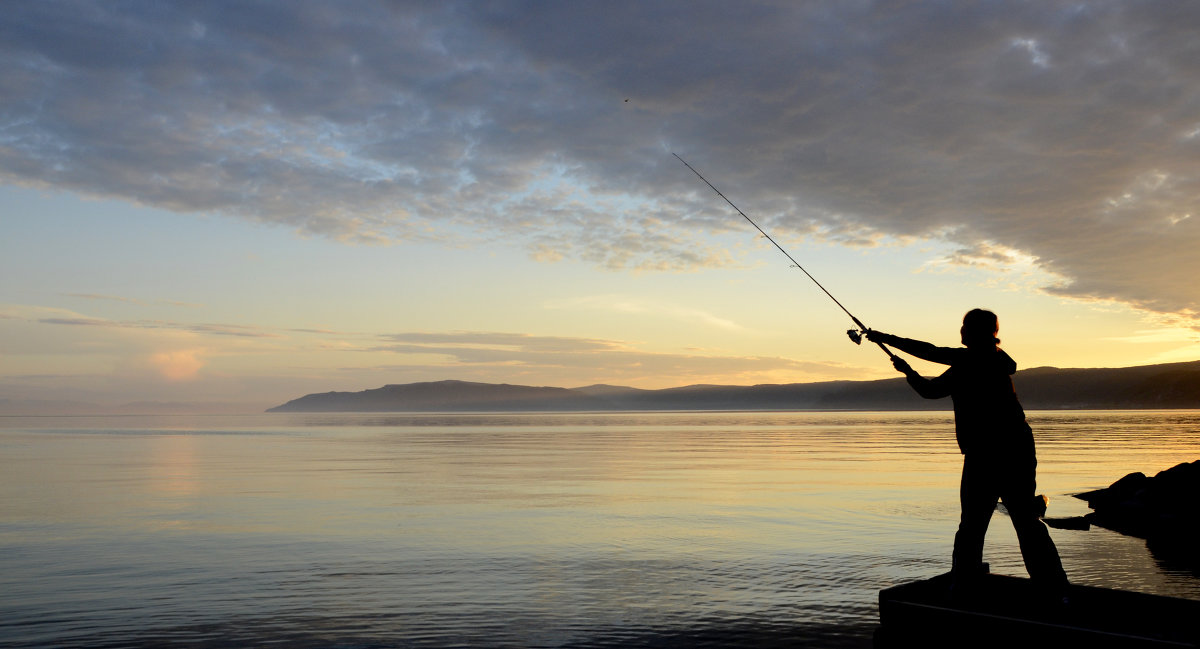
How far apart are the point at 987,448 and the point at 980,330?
114 centimetres

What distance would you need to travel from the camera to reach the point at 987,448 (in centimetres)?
780

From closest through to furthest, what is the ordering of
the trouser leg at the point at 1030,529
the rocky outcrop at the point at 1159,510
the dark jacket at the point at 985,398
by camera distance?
the trouser leg at the point at 1030,529
the dark jacket at the point at 985,398
the rocky outcrop at the point at 1159,510

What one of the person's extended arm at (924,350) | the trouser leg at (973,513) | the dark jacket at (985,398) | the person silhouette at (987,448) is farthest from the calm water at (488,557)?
the person's extended arm at (924,350)

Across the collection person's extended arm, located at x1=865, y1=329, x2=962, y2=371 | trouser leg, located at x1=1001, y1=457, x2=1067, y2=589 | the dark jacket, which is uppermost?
person's extended arm, located at x1=865, y1=329, x2=962, y2=371

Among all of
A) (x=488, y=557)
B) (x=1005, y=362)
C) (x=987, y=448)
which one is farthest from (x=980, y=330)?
(x=488, y=557)

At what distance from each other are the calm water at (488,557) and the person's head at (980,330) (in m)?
3.61

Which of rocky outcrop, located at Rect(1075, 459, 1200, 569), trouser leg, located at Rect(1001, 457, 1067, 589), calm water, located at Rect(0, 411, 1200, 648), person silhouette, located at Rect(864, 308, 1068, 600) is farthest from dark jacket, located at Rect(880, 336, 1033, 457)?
rocky outcrop, located at Rect(1075, 459, 1200, 569)

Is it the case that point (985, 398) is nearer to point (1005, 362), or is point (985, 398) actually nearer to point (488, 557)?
point (1005, 362)

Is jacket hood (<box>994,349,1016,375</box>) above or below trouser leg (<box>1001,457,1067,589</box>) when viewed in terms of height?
above

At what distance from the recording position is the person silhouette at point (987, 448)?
7688 mm

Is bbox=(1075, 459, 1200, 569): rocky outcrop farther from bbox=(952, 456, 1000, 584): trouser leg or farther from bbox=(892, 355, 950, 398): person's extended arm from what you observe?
bbox=(892, 355, 950, 398): person's extended arm

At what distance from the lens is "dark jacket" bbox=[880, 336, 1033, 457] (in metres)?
7.77

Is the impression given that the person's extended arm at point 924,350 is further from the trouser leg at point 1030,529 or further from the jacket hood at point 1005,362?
the trouser leg at point 1030,529

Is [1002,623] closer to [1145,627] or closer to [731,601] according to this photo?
[1145,627]
